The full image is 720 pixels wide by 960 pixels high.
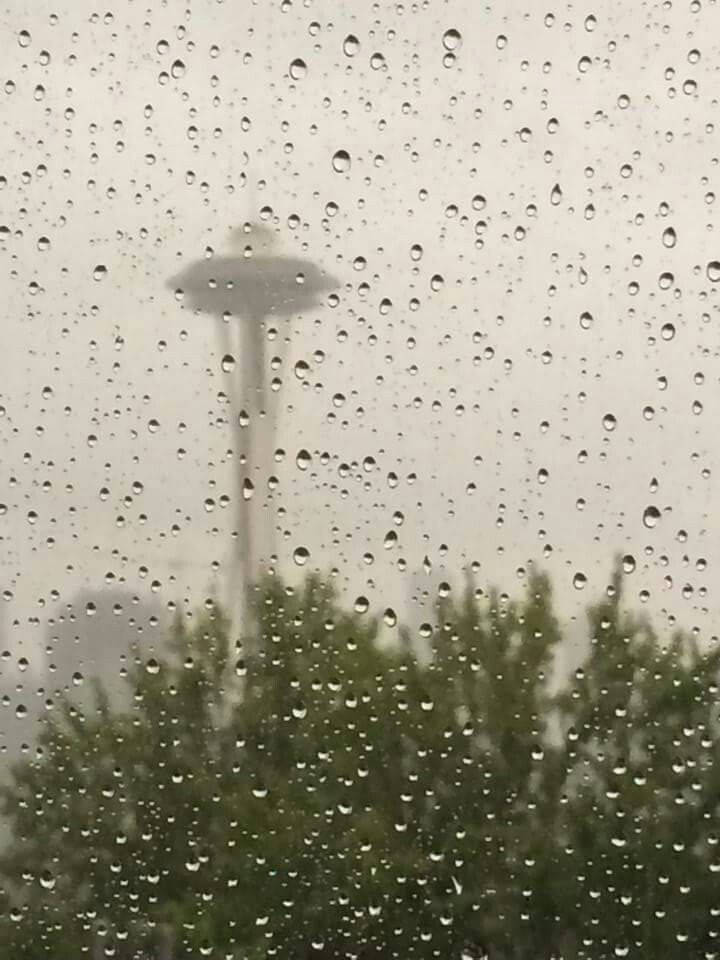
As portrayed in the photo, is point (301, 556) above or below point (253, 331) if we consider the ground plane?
below

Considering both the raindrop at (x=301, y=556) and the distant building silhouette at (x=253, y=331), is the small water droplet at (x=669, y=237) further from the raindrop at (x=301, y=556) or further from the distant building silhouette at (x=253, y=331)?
the raindrop at (x=301, y=556)

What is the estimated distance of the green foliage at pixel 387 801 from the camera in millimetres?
1165

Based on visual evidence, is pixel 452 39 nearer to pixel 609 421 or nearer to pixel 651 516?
pixel 609 421

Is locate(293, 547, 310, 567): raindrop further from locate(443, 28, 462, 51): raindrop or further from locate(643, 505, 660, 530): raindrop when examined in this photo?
locate(443, 28, 462, 51): raindrop

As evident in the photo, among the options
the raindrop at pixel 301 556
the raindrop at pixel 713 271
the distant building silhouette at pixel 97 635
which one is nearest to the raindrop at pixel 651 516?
the raindrop at pixel 713 271

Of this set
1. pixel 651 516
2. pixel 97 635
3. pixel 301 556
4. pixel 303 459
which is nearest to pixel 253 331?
pixel 303 459

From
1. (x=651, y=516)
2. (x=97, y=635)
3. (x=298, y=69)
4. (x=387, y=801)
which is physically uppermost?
(x=298, y=69)

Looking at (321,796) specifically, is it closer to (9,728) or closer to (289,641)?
(289,641)

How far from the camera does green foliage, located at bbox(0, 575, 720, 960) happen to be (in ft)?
3.82

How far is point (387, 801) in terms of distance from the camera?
3.84 ft

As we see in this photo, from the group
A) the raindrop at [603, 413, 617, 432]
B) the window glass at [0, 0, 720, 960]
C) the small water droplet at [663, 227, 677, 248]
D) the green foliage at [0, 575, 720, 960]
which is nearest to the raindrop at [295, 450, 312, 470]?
the window glass at [0, 0, 720, 960]

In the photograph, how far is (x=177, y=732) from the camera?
3.87 feet

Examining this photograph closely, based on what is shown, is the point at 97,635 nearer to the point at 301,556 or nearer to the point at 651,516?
the point at 301,556

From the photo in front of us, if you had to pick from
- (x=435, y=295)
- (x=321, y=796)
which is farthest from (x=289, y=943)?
(x=435, y=295)
